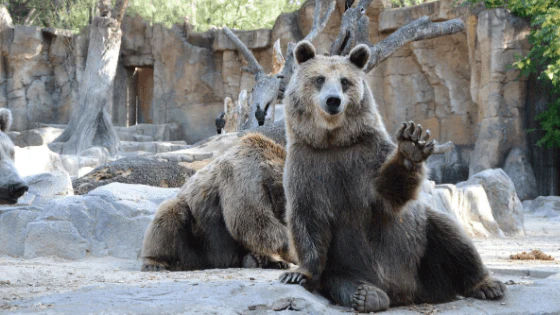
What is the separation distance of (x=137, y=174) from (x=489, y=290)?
5.80 meters

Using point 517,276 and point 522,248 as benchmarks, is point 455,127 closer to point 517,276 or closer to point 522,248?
point 522,248

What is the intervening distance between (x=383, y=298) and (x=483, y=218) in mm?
7113

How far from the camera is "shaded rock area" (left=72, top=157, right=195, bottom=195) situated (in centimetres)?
828

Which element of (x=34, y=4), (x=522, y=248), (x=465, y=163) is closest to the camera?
(x=522, y=248)

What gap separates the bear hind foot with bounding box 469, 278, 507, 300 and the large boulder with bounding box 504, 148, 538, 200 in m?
14.1

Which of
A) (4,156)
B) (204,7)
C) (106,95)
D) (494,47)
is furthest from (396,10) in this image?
(4,156)

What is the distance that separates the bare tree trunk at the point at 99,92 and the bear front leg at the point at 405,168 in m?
16.7

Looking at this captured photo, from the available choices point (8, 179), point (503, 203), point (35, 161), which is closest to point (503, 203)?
point (503, 203)

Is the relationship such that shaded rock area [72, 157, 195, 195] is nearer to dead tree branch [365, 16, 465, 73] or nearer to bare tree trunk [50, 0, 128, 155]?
dead tree branch [365, 16, 465, 73]

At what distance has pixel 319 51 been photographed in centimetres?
2156

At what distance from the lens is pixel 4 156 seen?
5.45 meters

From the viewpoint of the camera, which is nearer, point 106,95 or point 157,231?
point 157,231

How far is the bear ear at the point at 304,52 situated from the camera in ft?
11.9

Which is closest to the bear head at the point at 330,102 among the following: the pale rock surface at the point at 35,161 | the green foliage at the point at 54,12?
the pale rock surface at the point at 35,161
